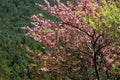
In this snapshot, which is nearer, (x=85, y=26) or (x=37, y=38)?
(x=85, y=26)

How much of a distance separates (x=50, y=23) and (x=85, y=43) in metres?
1.52

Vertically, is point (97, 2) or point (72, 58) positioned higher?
point (97, 2)

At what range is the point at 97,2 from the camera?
40.0 ft

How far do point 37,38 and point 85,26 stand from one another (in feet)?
6.58

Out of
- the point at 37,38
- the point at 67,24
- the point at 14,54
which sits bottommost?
the point at 14,54

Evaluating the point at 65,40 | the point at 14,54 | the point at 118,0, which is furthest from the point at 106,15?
the point at 14,54

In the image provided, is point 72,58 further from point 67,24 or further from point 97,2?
point 97,2

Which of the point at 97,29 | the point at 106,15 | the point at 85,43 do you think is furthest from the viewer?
the point at 85,43

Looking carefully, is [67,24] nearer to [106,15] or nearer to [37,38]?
[37,38]

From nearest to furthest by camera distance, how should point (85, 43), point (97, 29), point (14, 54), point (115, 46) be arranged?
point (97, 29)
point (115, 46)
point (85, 43)
point (14, 54)

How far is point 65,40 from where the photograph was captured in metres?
12.5

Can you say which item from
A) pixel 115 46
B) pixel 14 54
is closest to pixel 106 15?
pixel 115 46

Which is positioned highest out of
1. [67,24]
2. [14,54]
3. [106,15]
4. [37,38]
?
[106,15]

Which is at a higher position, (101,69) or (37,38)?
(37,38)
